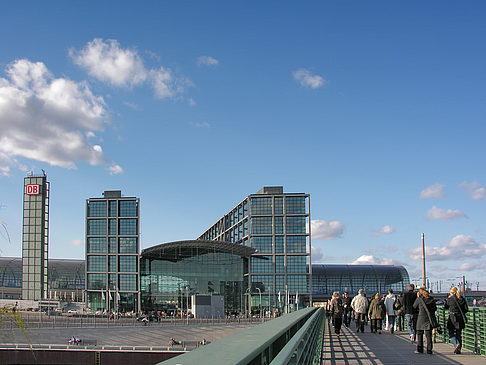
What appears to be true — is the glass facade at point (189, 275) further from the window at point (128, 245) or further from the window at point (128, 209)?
the window at point (128, 209)

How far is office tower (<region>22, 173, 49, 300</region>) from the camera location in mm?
98812

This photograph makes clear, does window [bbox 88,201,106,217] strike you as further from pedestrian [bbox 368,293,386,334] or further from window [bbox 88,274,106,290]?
pedestrian [bbox 368,293,386,334]

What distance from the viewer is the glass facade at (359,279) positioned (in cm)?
14738

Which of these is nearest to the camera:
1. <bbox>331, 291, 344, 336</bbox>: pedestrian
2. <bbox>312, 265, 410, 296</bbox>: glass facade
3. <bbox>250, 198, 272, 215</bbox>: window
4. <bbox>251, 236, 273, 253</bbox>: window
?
<bbox>331, 291, 344, 336</bbox>: pedestrian

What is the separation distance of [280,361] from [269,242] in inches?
4089

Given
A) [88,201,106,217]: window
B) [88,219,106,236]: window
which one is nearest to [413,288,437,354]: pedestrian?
[88,219,106,236]: window

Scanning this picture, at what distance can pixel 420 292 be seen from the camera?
1352cm

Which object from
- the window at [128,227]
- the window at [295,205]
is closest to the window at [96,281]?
the window at [128,227]

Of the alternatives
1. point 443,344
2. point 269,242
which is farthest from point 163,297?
point 443,344

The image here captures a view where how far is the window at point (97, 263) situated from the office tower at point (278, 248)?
90.7 ft

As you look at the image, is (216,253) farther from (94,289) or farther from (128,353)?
(128,353)

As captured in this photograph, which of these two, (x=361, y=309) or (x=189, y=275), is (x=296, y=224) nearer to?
(x=189, y=275)

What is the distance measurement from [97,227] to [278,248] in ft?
114

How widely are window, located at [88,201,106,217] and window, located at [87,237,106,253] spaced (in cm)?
456
